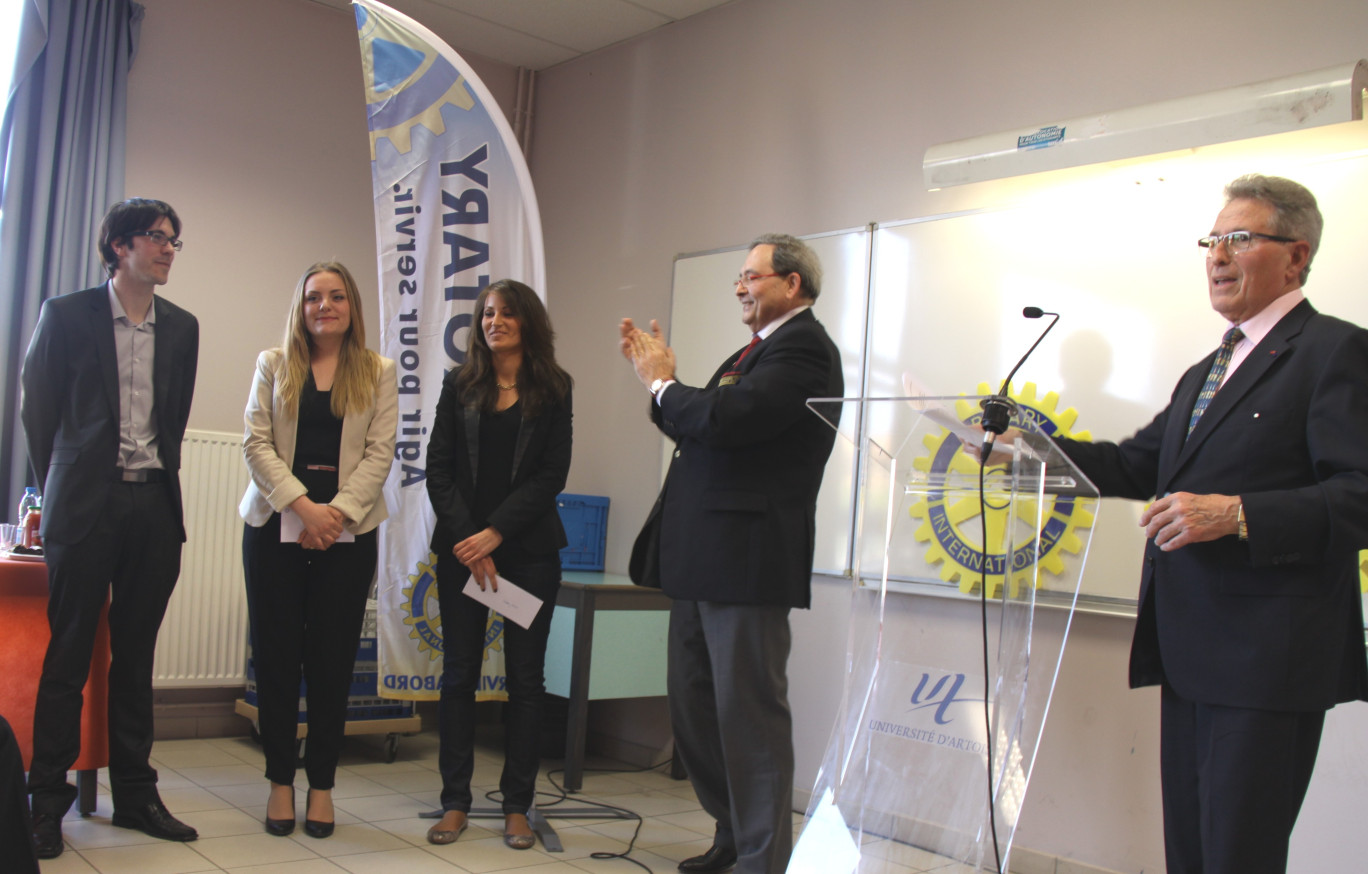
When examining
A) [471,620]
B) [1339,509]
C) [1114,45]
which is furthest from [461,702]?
[1114,45]

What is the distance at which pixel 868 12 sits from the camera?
3.84 metres

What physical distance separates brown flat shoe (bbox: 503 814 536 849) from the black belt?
127 cm

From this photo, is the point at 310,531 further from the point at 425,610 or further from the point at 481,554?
the point at 425,610

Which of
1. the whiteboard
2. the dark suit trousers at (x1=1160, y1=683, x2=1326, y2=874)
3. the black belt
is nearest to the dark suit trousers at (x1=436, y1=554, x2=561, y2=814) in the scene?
the black belt

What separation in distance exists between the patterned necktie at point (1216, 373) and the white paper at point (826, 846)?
0.88 meters

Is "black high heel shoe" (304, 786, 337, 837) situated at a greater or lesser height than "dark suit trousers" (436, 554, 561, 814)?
lesser

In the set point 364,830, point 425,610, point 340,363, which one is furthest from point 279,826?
point 340,363

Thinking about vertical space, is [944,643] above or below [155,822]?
above

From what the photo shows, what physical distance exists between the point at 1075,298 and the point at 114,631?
2.77 meters

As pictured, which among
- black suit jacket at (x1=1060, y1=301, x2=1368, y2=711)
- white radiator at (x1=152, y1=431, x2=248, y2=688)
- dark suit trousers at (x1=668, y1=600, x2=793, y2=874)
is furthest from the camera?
white radiator at (x1=152, y1=431, x2=248, y2=688)

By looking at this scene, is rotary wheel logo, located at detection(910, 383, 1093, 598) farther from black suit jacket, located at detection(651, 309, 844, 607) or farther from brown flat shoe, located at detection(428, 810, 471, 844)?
brown flat shoe, located at detection(428, 810, 471, 844)

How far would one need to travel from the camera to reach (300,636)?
2.81 meters

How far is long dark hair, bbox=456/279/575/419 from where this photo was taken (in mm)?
3002

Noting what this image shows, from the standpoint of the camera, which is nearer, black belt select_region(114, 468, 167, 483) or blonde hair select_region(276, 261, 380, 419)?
black belt select_region(114, 468, 167, 483)
